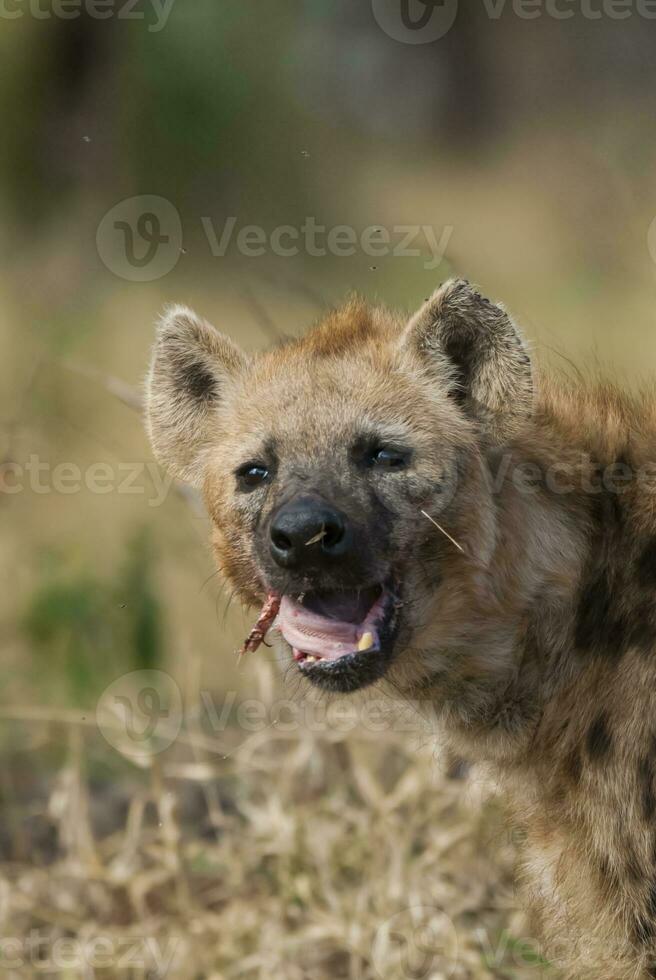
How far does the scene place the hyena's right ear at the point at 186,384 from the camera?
3.53 m

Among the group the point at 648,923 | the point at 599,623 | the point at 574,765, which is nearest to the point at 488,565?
the point at 599,623

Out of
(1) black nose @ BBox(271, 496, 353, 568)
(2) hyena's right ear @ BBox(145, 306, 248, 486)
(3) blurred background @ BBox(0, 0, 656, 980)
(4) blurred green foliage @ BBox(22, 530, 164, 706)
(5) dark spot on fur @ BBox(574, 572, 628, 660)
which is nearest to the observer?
(1) black nose @ BBox(271, 496, 353, 568)

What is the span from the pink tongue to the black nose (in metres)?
0.22

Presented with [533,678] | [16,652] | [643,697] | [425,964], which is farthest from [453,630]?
[16,652]

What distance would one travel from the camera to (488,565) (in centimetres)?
310

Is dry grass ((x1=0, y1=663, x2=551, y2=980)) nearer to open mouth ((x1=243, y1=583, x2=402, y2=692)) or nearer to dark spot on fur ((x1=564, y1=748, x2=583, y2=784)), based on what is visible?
dark spot on fur ((x1=564, y1=748, x2=583, y2=784))

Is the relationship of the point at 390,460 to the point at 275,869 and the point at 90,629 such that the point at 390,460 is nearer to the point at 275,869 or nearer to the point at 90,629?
A: the point at 275,869

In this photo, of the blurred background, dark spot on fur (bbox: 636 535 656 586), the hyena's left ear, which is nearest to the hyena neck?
dark spot on fur (bbox: 636 535 656 586)

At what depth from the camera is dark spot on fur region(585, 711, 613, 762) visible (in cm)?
304

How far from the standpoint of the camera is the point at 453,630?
123 inches

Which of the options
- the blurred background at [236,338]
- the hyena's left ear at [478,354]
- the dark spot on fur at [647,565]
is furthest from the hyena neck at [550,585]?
the blurred background at [236,338]

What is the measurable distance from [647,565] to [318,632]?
754mm

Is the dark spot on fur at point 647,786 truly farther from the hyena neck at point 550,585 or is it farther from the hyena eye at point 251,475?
the hyena eye at point 251,475

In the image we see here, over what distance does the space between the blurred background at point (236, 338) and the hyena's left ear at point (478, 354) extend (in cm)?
76
